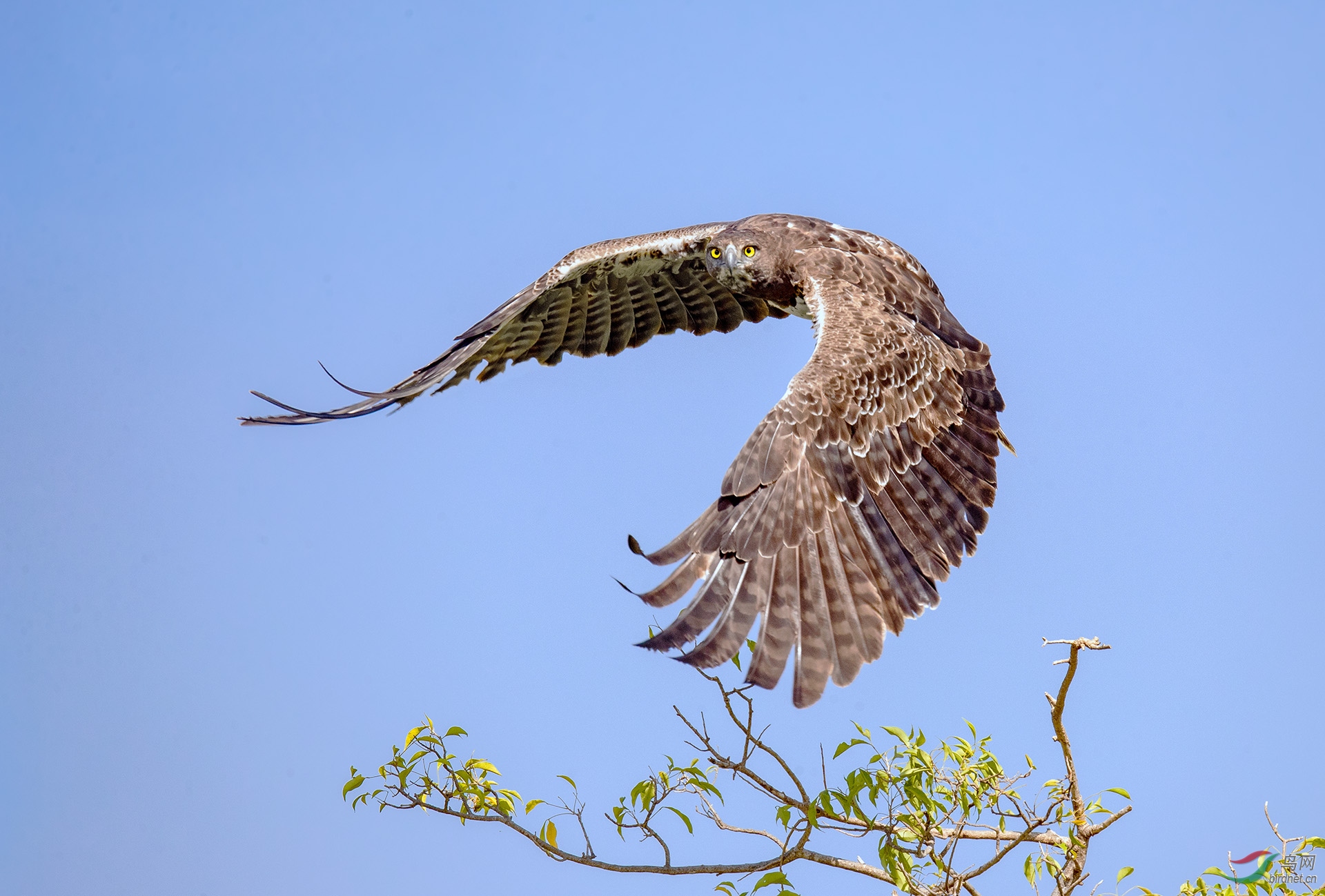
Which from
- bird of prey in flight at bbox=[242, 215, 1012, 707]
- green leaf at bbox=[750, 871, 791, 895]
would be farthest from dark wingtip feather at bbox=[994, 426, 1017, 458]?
green leaf at bbox=[750, 871, 791, 895]

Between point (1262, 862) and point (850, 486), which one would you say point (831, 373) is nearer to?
point (850, 486)

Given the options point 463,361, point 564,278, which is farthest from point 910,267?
point 463,361

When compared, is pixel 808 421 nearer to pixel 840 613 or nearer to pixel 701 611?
pixel 840 613

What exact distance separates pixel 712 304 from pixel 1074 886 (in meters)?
4.61

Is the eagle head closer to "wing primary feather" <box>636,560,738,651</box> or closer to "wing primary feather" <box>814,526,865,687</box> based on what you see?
"wing primary feather" <box>814,526,865,687</box>

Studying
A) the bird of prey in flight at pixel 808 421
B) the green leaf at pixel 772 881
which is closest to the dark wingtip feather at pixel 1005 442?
the bird of prey in flight at pixel 808 421

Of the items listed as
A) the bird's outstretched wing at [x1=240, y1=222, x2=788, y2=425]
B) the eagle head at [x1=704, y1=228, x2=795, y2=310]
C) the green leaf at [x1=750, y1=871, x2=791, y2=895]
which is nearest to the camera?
the green leaf at [x1=750, y1=871, x2=791, y2=895]

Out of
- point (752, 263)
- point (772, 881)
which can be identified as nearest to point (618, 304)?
point (752, 263)

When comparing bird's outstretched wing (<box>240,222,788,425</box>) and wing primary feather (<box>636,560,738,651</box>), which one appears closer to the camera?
wing primary feather (<box>636,560,738,651</box>)

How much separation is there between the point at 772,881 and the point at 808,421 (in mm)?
1974

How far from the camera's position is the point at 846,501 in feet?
15.4

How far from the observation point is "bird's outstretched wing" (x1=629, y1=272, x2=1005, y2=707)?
13.1 feet

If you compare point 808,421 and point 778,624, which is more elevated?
point 808,421

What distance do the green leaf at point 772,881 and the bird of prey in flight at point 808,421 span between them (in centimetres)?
57
